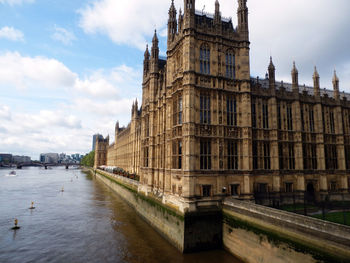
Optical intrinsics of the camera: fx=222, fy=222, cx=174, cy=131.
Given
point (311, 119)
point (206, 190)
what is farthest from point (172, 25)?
point (311, 119)

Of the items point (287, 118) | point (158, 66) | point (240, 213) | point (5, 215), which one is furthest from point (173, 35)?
point (5, 215)

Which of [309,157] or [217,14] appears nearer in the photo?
[217,14]

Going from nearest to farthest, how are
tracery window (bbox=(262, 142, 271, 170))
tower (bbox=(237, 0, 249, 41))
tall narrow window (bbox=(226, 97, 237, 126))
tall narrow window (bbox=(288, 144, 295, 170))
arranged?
tall narrow window (bbox=(226, 97, 237, 126)) → tower (bbox=(237, 0, 249, 41)) → tracery window (bbox=(262, 142, 271, 170)) → tall narrow window (bbox=(288, 144, 295, 170))

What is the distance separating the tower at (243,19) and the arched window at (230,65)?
119 inches

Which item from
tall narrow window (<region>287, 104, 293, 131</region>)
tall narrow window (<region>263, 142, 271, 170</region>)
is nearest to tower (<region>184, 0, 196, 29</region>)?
tall narrow window (<region>263, 142, 271, 170</region>)

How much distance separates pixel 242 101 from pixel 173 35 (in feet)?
50.3

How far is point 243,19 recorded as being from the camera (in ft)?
102

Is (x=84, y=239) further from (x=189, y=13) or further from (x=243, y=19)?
(x=243, y=19)

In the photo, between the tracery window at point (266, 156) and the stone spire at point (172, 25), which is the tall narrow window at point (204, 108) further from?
the stone spire at point (172, 25)

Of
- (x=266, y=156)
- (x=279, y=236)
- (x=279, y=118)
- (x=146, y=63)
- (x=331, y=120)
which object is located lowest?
(x=279, y=236)

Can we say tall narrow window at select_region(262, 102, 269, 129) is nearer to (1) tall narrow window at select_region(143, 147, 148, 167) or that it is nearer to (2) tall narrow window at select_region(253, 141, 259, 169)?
(2) tall narrow window at select_region(253, 141, 259, 169)

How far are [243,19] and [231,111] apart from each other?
13.3 m

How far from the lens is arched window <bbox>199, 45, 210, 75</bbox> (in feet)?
95.1

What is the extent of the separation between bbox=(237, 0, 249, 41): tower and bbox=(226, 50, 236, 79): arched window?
3.03m
